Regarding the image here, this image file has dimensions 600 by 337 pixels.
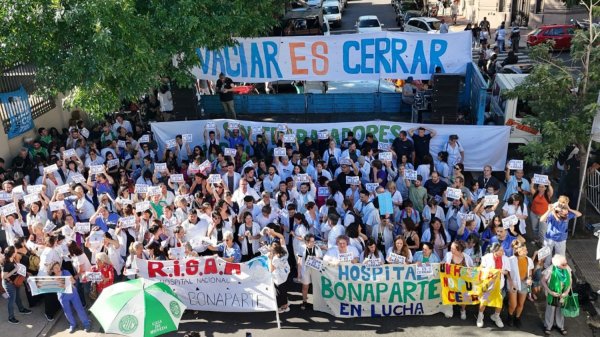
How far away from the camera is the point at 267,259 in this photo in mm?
8508

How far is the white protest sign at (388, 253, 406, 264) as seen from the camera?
8.38 metres

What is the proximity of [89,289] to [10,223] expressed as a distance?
6.53ft

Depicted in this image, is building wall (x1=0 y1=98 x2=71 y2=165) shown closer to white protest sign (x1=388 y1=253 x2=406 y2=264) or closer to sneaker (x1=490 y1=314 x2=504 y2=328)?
white protest sign (x1=388 y1=253 x2=406 y2=264)

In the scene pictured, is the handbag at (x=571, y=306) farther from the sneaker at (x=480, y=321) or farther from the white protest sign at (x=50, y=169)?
the white protest sign at (x=50, y=169)

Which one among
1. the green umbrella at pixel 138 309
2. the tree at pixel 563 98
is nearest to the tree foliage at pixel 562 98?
the tree at pixel 563 98

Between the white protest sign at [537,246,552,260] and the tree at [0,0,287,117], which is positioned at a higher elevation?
the tree at [0,0,287,117]

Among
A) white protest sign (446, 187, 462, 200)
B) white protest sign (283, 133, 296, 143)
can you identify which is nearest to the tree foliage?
white protest sign (446, 187, 462, 200)

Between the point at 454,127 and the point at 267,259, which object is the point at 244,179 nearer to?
the point at 267,259

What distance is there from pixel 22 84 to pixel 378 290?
38.4 feet

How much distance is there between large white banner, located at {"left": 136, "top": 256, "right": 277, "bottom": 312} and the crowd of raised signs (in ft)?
0.78

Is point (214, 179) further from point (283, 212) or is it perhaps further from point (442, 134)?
point (442, 134)

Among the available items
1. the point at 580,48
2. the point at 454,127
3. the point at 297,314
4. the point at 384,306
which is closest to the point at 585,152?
the point at 580,48

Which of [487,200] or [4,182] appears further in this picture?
[4,182]

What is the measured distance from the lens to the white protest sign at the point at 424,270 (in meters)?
8.34
